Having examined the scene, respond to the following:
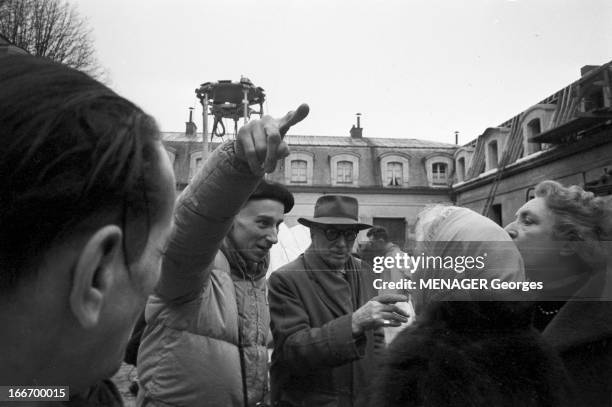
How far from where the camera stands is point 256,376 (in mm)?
1209

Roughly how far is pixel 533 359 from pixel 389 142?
0.75 m

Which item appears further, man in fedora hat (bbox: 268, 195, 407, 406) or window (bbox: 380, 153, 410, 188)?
window (bbox: 380, 153, 410, 188)

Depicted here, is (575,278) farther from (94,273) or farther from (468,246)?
(94,273)

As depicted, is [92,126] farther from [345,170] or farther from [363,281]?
[345,170]

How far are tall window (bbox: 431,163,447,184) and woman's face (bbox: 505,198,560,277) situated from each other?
0.36 metres

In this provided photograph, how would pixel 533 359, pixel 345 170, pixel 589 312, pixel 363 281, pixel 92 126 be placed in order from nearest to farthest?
1. pixel 92 126
2. pixel 533 359
3. pixel 589 312
4. pixel 363 281
5. pixel 345 170

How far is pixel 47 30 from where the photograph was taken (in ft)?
3.97

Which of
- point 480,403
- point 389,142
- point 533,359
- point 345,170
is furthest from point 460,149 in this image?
point 480,403

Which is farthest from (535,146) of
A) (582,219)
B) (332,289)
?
(332,289)

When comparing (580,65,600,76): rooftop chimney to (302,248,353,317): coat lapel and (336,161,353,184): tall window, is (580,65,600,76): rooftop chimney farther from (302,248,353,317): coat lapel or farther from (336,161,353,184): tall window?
(302,248,353,317): coat lapel

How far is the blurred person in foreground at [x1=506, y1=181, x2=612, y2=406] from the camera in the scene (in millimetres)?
954

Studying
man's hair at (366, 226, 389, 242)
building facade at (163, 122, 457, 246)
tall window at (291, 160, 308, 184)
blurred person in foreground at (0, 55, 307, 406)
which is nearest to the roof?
building facade at (163, 122, 457, 246)

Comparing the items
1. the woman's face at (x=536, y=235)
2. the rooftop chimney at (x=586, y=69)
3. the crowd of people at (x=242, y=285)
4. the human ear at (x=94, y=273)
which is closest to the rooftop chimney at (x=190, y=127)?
the crowd of people at (x=242, y=285)

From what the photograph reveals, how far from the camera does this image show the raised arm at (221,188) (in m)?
0.74
